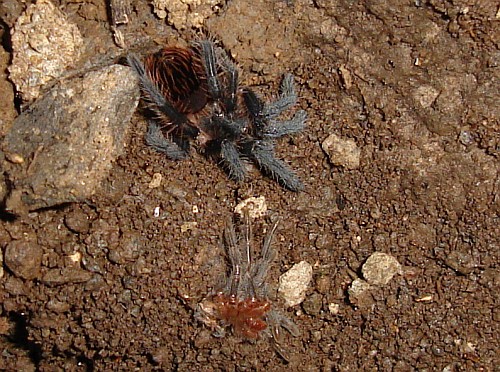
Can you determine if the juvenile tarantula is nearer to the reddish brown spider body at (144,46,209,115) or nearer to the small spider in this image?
the reddish brown spider body at (144,46,209,115)

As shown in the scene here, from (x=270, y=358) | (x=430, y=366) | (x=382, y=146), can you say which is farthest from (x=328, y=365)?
(x=382, y=146)

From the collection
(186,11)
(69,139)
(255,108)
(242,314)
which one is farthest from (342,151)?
(69,139)

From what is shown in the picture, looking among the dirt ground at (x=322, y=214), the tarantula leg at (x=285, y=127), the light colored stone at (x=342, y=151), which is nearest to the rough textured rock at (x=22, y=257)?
the dirt ground at (x=322, y=214)

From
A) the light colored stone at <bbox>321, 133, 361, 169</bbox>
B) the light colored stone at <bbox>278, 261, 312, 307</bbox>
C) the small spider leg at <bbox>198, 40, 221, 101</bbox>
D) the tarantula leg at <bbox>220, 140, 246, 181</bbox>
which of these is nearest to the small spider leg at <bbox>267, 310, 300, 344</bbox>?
the light colored stone at <bbox>278, 261, 312, 307</bbox>

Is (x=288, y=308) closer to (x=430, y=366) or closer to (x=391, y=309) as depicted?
(x=391, y=309)

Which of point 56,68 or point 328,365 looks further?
point 328,365

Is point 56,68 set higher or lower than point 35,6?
lower
